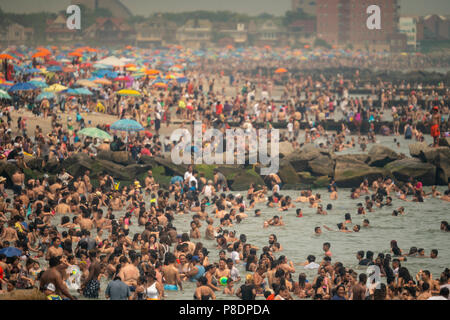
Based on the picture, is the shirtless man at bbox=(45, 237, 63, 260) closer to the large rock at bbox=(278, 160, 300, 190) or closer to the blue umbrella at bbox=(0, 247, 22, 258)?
the blue umbrella at bbox=(0, 247, 22, 258)

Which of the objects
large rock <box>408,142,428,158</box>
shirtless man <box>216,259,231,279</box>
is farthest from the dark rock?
shirtless man <box>216,259,231,279</box>

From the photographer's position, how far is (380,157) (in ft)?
90.8

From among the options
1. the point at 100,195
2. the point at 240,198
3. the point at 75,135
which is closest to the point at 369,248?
the point at 240,198

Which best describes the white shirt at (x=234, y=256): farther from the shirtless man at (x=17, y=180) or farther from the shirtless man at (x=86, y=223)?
the shirtless man at (x=17, y=180)

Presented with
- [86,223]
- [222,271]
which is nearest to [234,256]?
[222,271]

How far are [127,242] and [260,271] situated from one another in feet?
13.7

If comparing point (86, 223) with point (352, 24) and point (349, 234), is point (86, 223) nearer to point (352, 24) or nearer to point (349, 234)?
point (349, 234)

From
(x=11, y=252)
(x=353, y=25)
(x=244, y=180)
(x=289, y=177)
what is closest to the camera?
(x=11, y=252)

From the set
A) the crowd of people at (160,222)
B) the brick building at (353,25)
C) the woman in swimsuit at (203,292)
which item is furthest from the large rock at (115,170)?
the brick building at (353,25)

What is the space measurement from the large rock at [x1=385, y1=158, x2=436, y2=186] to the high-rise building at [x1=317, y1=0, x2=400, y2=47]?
116984 mm

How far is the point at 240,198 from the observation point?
23266 millimetres

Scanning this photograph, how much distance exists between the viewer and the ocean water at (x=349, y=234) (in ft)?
62.7

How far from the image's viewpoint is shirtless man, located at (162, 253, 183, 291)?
49.3 feet

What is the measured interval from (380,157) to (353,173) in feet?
5.46
